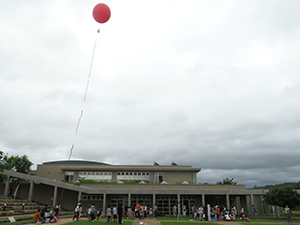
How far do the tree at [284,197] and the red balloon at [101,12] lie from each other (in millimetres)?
24293

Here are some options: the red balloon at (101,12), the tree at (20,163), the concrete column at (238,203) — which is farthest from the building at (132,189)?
the red balloon at (101,12)

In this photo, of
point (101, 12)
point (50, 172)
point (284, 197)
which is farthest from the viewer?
point (50, 172)

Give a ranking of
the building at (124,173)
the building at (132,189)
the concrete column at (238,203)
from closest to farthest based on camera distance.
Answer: the building at (132,189)
the concrete column at (238,203)
the building at (124,173)

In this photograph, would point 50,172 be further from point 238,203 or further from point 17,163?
point 238,203

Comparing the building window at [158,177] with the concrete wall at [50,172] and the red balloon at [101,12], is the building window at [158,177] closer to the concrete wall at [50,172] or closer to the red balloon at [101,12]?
the concrete wall at [50,172]

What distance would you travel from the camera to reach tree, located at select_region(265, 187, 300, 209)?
81.0ft

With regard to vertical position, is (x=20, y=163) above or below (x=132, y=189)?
above

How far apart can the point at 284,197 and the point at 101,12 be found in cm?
2488

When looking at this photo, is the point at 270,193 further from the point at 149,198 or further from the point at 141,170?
the point at 141,170

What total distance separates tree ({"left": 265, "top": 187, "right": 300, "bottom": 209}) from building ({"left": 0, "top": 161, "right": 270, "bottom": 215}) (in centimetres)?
240

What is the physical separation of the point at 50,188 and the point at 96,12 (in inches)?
1035

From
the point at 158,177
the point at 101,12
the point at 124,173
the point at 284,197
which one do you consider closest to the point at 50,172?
the point at 124,173

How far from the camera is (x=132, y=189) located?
27.6m

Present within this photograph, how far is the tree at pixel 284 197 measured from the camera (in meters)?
24.7
